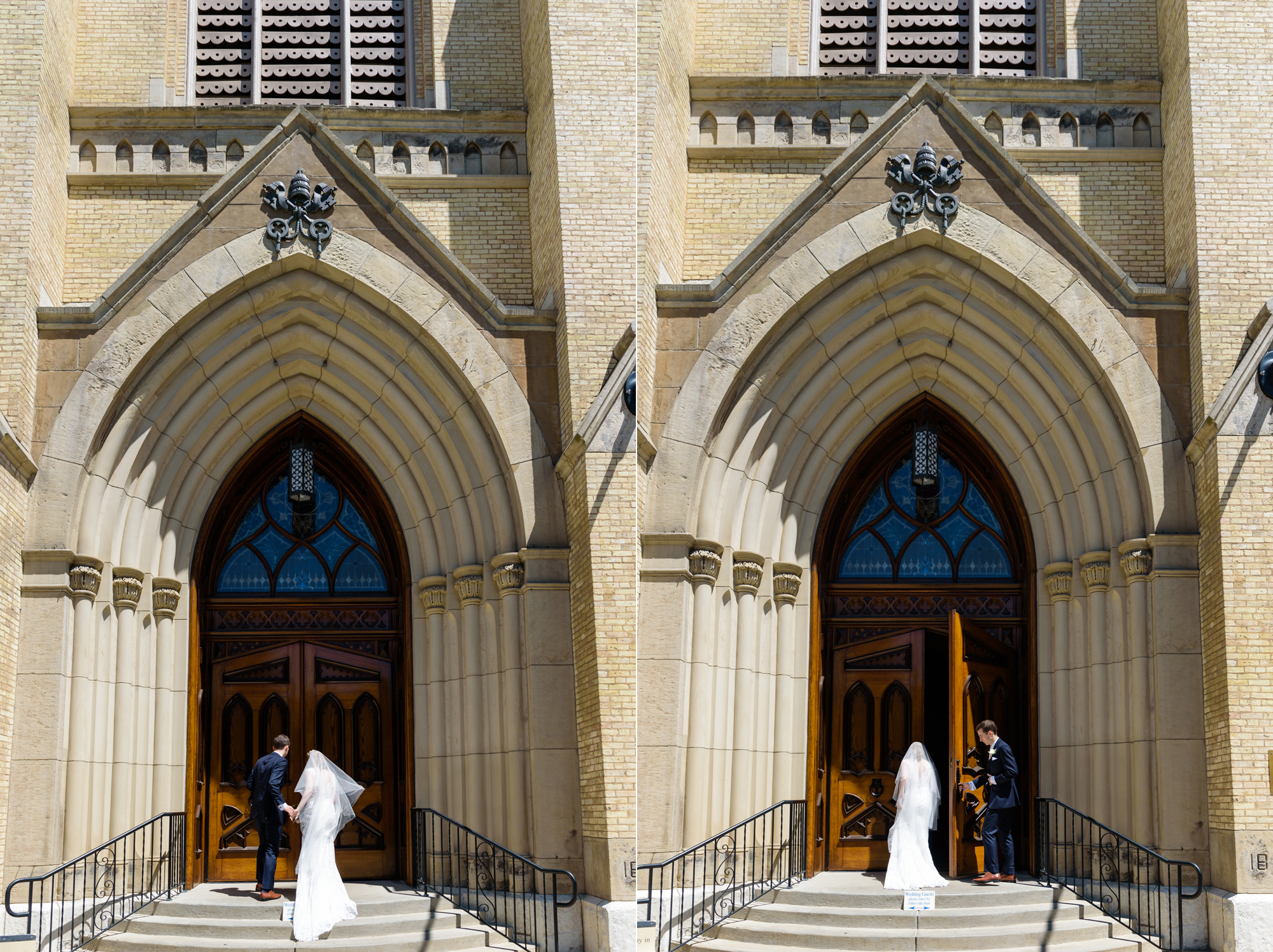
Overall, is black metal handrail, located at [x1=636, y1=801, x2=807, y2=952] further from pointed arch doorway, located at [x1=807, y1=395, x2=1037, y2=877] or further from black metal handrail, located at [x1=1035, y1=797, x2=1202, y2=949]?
black metal handrail, located at [x1=1035, y1=797, x2=1202, y2=949]

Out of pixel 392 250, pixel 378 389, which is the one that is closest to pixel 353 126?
pixel 392 250

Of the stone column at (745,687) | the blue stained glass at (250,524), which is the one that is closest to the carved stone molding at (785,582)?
the stone column at (745,687)

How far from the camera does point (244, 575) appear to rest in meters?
14.1

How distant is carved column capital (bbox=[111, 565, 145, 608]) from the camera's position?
515 inches

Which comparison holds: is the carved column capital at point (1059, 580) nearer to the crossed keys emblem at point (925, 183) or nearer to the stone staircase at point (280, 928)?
the crossed keys emblem at point (925, 183)

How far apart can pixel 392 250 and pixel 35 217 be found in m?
3.16

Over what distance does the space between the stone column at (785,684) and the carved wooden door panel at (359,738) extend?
3643 mm

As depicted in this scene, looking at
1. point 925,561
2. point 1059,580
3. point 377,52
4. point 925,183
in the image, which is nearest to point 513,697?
point 925,561

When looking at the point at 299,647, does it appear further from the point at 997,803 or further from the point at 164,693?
the point at 997,803

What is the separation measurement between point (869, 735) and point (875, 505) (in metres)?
2.18

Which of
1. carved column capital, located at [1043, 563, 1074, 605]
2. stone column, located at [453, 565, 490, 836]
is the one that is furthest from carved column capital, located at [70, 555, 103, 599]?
carved column capital, located at [1043, 563, 1074, 605]

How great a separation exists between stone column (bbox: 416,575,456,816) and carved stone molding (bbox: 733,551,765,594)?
2666mm

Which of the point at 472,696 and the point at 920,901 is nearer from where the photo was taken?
the point at 920,901

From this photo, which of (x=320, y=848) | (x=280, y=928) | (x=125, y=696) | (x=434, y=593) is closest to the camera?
(x=280, y=928)
